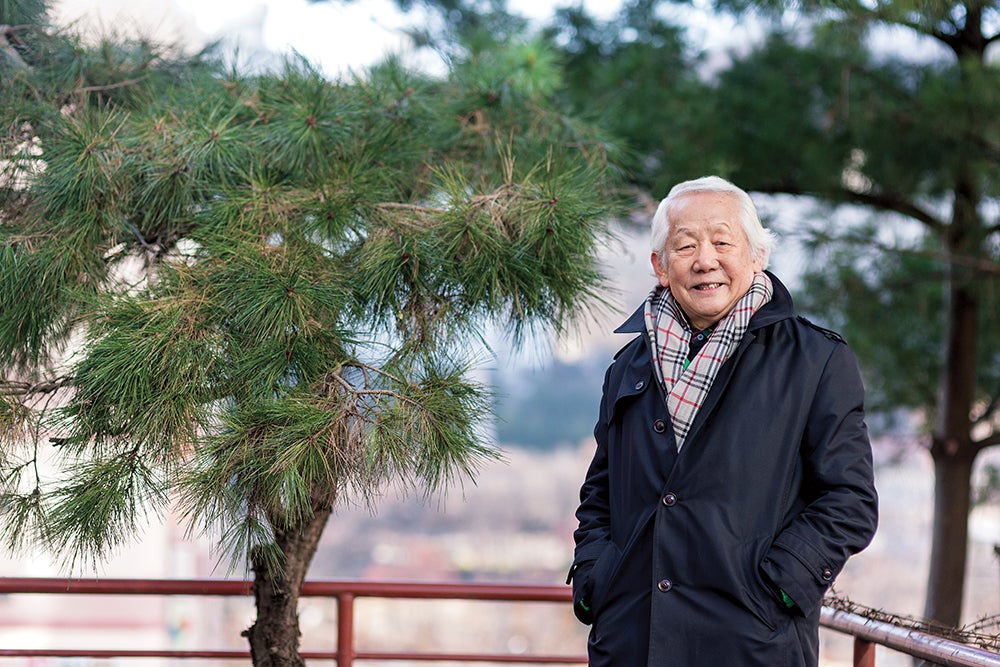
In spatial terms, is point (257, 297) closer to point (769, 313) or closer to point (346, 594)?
point (769, 313)

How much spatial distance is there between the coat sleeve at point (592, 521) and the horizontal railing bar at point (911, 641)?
547 millimetres

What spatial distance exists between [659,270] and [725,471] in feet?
1.22

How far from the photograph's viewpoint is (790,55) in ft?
15.2

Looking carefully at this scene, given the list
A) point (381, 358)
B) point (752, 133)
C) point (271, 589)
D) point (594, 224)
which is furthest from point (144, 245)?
point (752, 133)

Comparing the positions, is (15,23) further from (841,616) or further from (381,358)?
(841,616)

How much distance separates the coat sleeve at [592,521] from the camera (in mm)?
1675

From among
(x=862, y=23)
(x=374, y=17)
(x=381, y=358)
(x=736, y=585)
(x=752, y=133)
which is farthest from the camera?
(x=752, y=133)

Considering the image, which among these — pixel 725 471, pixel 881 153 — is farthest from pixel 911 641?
pixel 881 153

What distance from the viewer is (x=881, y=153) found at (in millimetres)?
4430

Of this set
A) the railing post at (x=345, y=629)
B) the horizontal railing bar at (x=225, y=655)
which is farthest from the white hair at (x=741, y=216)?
the railing post at (x=345, y=629)

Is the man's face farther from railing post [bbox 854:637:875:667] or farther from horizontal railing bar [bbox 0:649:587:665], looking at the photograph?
horizontal railing bar [bbox 0:649:587:665]

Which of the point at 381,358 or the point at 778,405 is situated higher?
the point at 381,358

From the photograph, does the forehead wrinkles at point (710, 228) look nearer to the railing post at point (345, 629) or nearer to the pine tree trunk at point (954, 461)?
the railing post at point (345, 629)

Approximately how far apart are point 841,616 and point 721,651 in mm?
668
